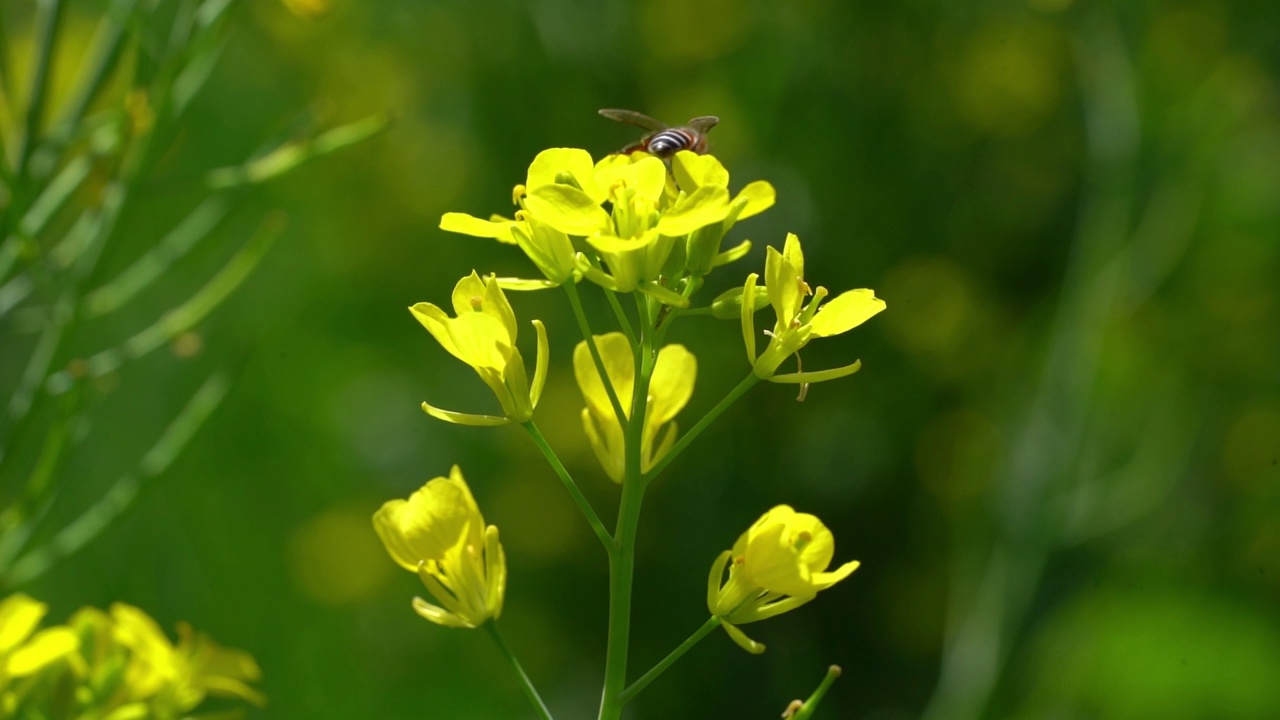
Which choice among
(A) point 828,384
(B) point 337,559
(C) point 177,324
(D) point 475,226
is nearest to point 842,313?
(D) point 475,226

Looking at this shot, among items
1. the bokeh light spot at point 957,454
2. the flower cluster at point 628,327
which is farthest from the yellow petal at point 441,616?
the bokeh light spot at point 957,454

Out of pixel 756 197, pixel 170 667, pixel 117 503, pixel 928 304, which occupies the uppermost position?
pixel 756 197

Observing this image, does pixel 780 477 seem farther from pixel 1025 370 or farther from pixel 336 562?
pixel 336 562

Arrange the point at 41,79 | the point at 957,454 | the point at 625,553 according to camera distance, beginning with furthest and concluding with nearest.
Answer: the point at 957,454 < the point at 41,79 < the point at 625,553

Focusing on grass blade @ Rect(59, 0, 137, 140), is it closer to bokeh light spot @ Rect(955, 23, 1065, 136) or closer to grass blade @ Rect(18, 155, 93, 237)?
grass blade @ Rect(18, 155, 93, 237)

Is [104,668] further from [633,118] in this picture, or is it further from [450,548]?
[633,118]

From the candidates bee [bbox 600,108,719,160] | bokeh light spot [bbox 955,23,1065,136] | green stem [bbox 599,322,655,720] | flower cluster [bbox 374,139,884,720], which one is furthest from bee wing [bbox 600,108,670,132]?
bokeh light spot [bbox 955,23,1065,136]

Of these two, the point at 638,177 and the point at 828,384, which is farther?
the point at 828,384
